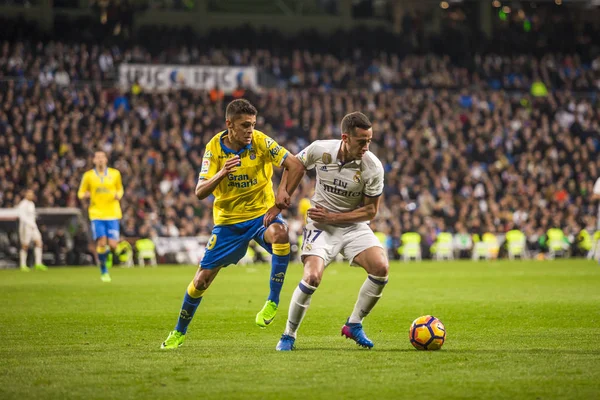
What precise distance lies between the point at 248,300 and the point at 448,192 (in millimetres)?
20825

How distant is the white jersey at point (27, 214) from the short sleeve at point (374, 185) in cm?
1857

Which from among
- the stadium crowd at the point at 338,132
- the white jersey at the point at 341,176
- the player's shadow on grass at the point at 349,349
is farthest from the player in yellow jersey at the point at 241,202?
the stadium crowd at the point at 338,132

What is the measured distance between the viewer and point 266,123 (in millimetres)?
36281

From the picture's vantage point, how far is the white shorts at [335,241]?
937 centimetres

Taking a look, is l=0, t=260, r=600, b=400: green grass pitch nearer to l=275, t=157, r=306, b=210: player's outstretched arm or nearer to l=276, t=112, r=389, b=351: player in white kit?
l=276, t=112, r=389, b=351: player in white kit

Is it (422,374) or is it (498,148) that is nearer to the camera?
(422,374)

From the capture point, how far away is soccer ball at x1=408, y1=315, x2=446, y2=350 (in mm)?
9172

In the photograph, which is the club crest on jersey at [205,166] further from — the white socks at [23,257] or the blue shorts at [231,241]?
the white socks at [23,257]

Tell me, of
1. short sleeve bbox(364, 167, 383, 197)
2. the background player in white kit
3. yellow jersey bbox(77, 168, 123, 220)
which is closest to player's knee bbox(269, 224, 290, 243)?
short sleeve bbox(364, 167, 383, 197)

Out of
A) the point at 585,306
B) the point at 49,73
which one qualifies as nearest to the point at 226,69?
the point at 49,73

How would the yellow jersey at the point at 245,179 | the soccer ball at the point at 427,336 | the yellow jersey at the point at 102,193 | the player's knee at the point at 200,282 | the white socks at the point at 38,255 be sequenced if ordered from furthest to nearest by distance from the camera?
1. the white socks at the point at 38,255
2. the yellow jersey at the point at 102,193
3. the yellow jersey at the point at 245,179
4. the player's knee at the point at 200,282
5. the soccer ball at the point at 427,336

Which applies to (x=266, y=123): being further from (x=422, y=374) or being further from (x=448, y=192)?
(x=422, y=374)

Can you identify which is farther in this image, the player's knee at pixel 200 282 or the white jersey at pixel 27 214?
the white jersey at pixel 27 214

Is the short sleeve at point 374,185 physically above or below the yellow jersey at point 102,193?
above
